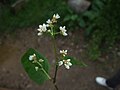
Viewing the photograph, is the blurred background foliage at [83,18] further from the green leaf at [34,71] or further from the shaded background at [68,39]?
the green leaf at [34,71]

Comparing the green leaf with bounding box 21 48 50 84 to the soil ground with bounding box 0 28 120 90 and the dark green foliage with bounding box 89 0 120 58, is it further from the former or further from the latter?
the dark green foliage with bounding box 89 0 120 58

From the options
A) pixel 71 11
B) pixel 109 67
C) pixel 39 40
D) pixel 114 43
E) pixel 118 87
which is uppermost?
pixel 71 11

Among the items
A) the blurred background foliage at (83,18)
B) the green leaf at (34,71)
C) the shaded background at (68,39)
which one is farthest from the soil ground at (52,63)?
the green leaf at (34,71)

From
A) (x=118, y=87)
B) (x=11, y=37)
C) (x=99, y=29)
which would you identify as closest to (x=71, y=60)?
(x=118, y=87)

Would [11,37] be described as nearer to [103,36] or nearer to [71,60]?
[103,36]

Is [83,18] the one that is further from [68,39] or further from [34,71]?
[34,71]

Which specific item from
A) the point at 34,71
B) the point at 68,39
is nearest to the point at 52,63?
the point at 68,39

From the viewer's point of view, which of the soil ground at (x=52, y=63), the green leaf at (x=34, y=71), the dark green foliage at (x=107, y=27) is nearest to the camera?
the green leaf at (x=34, y=71)
